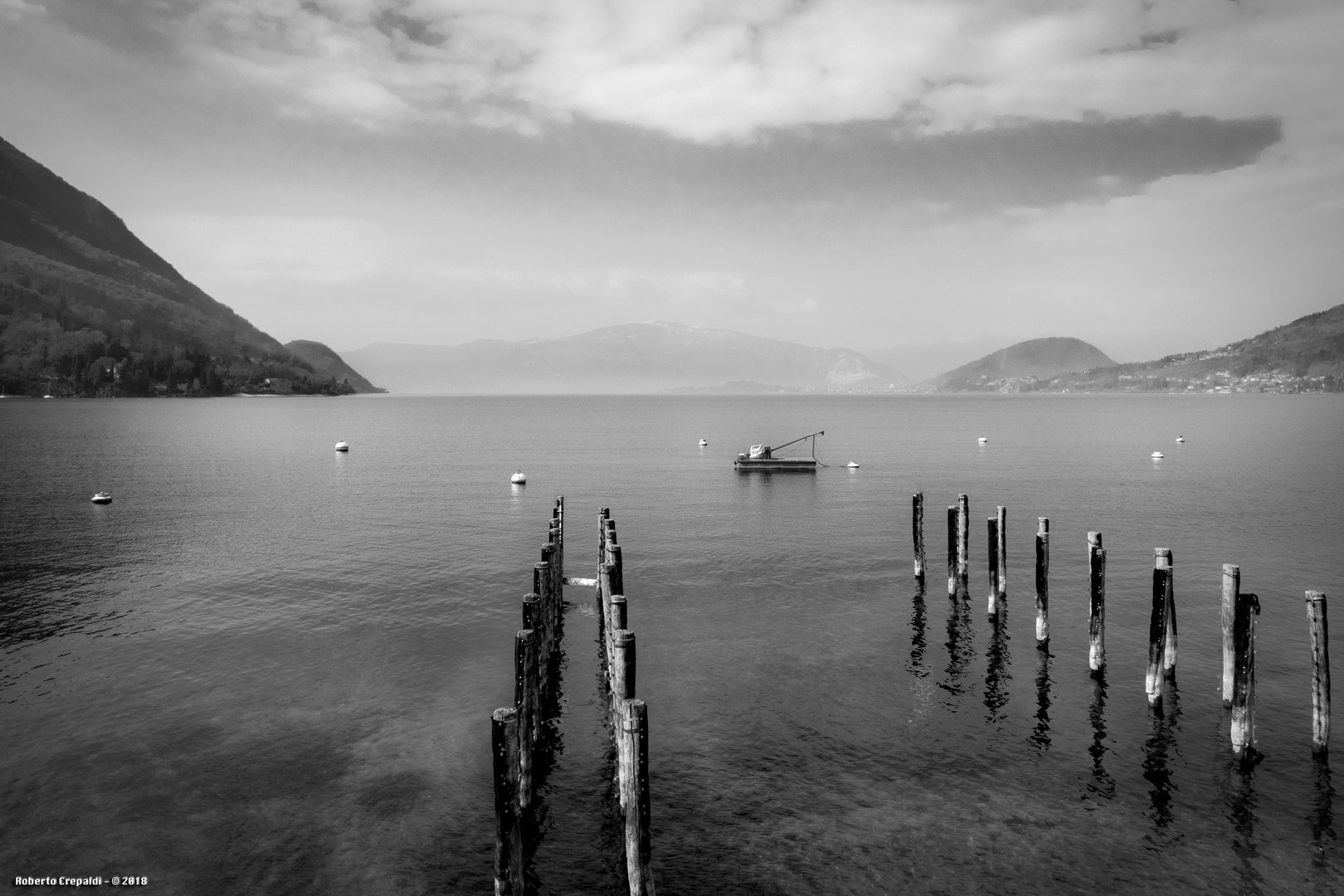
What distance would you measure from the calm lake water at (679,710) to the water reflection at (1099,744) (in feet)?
0.29

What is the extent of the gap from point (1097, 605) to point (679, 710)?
12030 mm

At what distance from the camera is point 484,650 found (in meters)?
25.2

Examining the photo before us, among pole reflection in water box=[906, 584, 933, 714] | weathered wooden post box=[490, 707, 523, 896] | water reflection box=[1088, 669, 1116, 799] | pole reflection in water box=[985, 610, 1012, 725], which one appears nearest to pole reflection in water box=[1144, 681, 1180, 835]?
water reflection box=[1088, 669, 1116, 799]

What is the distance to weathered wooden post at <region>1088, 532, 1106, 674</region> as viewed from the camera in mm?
21594

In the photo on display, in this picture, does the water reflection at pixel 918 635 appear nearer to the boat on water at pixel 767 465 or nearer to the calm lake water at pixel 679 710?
the calm lake water at pixel 679 710

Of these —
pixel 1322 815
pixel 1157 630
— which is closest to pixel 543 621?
→ pixel 1157 630

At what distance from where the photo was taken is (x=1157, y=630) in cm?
1986

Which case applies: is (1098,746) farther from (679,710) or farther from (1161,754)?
(679,710)

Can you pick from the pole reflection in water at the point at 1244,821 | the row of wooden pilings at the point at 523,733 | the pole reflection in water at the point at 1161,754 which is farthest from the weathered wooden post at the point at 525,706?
the pole reflection in water at the point at 1244,821

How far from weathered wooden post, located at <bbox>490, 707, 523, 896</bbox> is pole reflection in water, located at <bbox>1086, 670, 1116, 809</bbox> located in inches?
475

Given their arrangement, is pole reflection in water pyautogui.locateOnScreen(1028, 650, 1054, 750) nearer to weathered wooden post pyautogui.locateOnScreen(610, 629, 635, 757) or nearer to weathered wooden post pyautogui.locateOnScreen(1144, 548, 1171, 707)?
weathered wooden post pyautogui.locateOnScreen(1144, 548, 1171, 707)

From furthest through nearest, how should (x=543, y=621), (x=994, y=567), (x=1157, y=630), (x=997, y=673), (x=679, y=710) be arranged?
(x=994, y=567)
(x=997, y=673)
(x=543, y=621)
(x=679, y=710)
(x=1157, y=630)

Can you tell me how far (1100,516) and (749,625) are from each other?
34028 mm

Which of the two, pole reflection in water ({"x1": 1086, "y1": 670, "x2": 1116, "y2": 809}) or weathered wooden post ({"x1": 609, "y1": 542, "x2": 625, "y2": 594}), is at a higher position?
weathered wooden post ({"x1": 609, "y1": 542, "x2": 625, "y2": 594})
